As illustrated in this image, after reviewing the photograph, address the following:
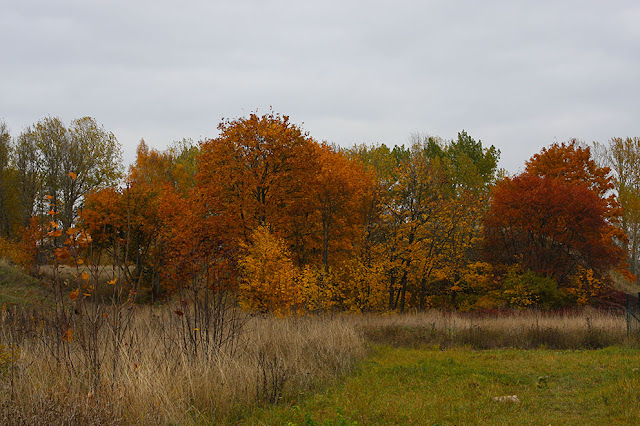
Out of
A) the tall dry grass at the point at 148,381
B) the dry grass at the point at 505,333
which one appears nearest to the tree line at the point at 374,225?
the dry grass at the point at 505,333

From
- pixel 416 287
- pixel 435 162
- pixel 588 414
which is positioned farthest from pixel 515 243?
pixel 588 414

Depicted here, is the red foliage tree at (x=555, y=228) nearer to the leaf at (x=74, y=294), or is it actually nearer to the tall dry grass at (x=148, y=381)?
the tall dry grass at (x=148, y=381)

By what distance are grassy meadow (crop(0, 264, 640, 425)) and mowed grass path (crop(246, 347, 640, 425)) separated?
0.08 ft

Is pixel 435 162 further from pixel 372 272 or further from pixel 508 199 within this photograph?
pixel 372 272

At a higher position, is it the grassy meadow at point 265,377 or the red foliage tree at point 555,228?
the red foliage tree at point 555,228

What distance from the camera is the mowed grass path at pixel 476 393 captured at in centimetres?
608

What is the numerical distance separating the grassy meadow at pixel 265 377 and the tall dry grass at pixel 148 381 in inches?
0.7

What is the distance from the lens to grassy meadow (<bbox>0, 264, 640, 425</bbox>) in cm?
523

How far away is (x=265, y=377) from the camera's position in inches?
256

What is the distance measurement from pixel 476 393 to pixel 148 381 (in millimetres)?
4858

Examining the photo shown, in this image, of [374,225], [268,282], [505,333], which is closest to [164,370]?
[268,282]

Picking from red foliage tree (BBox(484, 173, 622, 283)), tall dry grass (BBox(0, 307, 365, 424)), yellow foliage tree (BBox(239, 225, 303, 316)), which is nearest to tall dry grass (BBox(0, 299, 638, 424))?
tall dry grass (BBox(0, 307, 365, 424))

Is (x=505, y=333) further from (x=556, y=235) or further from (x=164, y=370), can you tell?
(x=556, y=235)

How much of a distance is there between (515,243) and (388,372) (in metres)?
19.8
